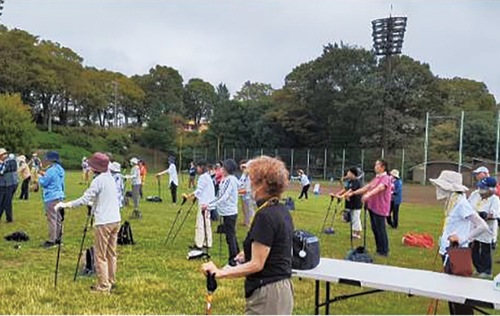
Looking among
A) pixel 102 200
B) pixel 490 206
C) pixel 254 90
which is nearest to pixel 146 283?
pixel 102 200

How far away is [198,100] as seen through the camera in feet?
378

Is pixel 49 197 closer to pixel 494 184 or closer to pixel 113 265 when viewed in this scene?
pixel 113 265

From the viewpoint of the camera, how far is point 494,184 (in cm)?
941

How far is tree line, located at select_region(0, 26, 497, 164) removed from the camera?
62.9 meters

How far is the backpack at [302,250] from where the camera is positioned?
14.8 feet

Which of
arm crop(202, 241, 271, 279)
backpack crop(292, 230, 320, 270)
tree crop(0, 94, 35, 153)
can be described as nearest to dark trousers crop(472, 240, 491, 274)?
backpack crop(292, 230, 320, 270)

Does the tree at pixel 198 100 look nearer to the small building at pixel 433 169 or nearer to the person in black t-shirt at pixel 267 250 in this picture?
the small building at pixel 433 169

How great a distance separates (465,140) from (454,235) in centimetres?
5505

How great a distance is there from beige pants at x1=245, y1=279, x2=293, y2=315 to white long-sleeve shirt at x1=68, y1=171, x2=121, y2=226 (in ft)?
13.9

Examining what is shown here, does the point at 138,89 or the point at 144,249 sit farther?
the point at 138,89

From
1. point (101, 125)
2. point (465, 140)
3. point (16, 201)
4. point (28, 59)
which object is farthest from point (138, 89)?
point (16, 201)

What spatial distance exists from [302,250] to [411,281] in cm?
157

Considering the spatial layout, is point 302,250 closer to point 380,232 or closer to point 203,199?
point 203,199

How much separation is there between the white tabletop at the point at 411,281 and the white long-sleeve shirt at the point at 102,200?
302cm
